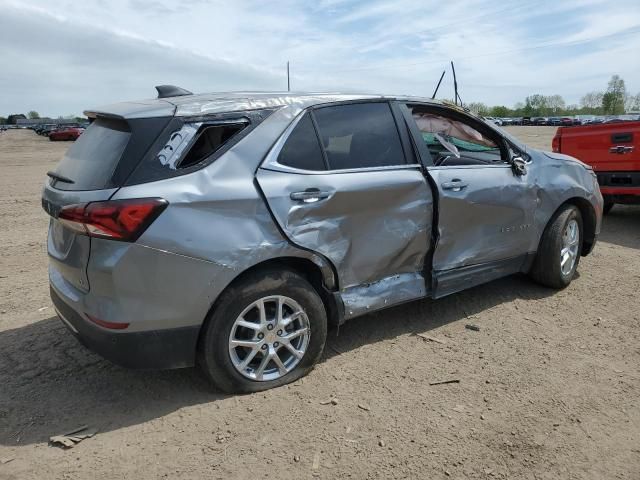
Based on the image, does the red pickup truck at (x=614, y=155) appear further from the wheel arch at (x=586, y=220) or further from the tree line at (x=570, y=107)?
the tree line at (x=570, y=107)

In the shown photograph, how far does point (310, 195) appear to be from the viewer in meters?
3.15

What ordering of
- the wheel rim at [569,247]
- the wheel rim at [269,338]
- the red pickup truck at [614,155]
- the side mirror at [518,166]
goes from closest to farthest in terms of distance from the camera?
the wheel rim at [269,338] → the side mirror at [518,166] → the wheel rim at [569,247] → the red pickup truck at [614,155]

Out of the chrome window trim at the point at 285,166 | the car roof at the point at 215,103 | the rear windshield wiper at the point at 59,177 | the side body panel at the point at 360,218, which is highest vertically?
the car roof at the point at 215,103

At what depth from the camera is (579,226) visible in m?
4.96

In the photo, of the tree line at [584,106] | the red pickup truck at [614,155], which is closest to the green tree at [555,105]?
the tree line at [584,106]

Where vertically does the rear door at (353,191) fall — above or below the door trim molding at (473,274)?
above

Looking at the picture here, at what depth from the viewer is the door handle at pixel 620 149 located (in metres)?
7.03

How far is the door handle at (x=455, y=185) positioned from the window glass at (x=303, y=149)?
1025 millimetres

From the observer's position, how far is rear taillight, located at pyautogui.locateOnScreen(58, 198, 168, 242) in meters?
2.61

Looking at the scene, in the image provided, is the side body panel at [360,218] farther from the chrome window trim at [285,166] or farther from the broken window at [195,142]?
the broken window at [195,142]

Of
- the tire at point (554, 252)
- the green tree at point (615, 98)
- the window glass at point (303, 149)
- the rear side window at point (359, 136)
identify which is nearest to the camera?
the window glass at point (303, 149)

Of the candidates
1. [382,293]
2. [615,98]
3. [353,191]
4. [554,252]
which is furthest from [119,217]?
[615,98]

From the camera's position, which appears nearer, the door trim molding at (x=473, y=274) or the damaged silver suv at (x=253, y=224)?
the damaged silver suv at (x=253, y=224)

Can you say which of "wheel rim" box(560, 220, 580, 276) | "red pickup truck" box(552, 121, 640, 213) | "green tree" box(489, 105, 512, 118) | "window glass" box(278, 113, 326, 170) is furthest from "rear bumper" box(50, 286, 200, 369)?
"green tree" box(489, 105, 512, 118)
